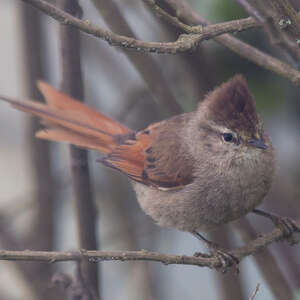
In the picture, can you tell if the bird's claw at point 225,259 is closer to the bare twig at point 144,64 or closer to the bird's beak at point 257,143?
the bird's beak at point 257,143

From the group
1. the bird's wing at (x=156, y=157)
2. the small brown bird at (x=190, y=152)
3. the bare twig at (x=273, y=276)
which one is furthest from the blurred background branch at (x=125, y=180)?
the small brown bird at (x=190, y=152)

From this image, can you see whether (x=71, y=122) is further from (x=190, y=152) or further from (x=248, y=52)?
(x=248, y=52)

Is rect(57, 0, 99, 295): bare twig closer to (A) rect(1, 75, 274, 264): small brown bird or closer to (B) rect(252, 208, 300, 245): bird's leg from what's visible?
(A) rect(1, 75, 274, 264): small brown bird

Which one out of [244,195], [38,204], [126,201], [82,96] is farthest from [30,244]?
[244,195]

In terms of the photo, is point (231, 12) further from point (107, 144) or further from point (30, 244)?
point (30, 244)

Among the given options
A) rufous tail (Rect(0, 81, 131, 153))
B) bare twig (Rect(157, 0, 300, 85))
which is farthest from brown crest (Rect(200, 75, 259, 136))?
rufous tail (Rect(0, 81, 131, 153))

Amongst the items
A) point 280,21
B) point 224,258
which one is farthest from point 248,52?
point 224,258
